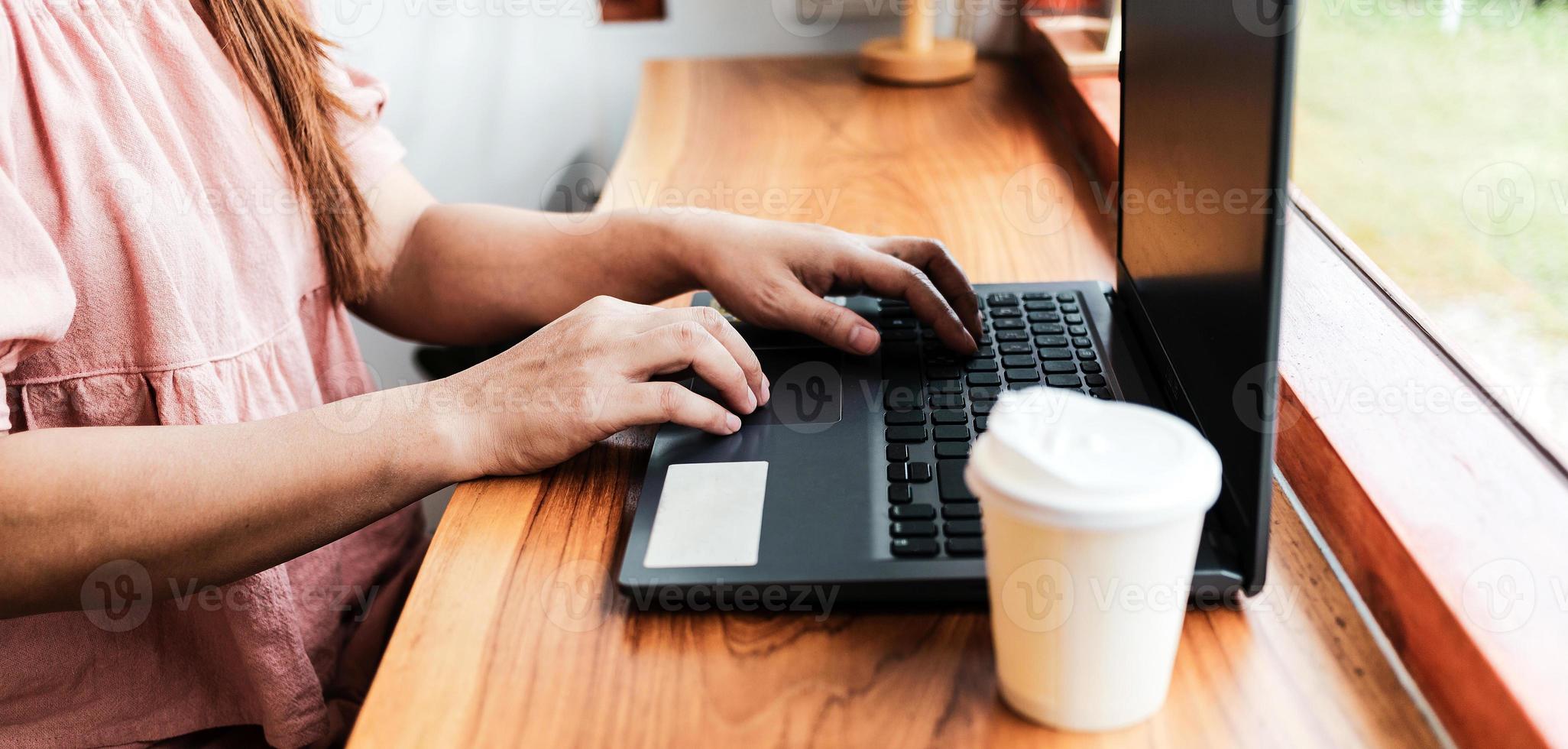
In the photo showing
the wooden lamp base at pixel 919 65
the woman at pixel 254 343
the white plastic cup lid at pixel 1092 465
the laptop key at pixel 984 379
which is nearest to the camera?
the white plastic cup lid at pixel 1092 465

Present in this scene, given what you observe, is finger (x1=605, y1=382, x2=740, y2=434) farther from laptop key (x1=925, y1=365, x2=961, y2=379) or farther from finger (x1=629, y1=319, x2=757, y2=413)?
laptop key (x1=925, y1=365, x2=961, y2=379)

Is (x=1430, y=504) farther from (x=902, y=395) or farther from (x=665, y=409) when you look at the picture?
(x=665, y=409)

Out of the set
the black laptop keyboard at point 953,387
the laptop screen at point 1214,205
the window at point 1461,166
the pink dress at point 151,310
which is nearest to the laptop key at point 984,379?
the black laptop keyboard at point 953,387

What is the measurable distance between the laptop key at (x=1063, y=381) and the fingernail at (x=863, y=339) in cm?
12

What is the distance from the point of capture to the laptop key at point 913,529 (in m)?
0.53

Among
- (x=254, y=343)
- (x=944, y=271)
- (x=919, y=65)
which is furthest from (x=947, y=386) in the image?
(x=919, y=65)

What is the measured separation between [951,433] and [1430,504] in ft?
0.78

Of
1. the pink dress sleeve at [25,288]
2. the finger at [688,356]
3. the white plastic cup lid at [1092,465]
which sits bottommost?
the finger at [688,356]

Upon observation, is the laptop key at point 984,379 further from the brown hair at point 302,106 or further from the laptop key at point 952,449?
the brown hair at point 302,106

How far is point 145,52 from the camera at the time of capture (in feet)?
2.56

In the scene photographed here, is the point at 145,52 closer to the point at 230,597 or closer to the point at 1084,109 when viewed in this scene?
the point at 230,597

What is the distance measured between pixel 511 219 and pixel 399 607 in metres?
0.33

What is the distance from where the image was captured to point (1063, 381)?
0.70 m

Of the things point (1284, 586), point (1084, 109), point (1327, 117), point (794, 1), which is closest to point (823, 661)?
point (1284, 586)
